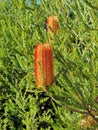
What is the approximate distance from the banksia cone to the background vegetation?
0.11m

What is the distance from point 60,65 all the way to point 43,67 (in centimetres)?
117

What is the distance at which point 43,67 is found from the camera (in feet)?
8.36

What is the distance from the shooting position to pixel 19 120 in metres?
8.47

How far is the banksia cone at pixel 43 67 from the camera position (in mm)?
2492

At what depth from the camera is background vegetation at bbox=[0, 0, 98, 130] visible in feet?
10.7

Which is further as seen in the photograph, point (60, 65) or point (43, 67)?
point (60, 65)

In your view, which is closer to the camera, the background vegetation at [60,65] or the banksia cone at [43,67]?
the banksia cone at [43,67]

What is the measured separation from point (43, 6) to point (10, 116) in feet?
14.3

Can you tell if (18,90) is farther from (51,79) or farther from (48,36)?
(51,79)

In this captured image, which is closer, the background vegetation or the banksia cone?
the banksia cone

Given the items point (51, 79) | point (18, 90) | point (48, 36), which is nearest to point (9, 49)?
point (18, 90)

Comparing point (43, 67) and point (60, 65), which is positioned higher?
point (43, 67)

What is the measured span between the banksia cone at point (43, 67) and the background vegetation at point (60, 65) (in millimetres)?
113

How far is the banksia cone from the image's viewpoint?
249 cm
